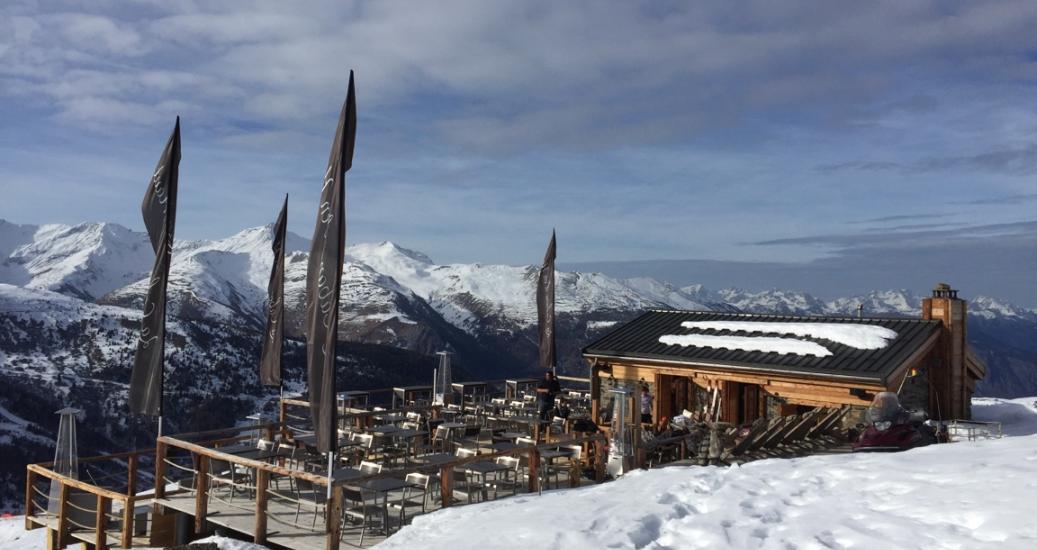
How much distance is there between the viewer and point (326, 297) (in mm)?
8680

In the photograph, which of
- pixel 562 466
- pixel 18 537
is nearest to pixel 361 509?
pixel 562 466

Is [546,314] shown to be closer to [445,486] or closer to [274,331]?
[274,331]

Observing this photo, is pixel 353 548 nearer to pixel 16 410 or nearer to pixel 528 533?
pixel 528 533

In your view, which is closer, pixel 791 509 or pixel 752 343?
pixel 791 509

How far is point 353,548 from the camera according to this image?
863cm

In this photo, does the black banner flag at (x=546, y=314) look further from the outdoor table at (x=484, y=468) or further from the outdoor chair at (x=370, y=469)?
the outdoor chair at (x=370, y=469)

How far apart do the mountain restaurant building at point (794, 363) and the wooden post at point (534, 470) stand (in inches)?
153

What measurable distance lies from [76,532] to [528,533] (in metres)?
8.33

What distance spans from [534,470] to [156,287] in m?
6.47

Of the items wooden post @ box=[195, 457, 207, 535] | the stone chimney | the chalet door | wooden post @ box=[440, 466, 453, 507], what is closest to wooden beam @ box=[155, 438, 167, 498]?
wooden post @ box=[195, 457, 207, 535]

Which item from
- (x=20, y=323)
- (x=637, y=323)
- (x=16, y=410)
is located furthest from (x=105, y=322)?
(x=637, y=323)

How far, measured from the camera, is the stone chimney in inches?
603

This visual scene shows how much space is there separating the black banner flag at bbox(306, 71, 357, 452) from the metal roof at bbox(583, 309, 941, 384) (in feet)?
31.5

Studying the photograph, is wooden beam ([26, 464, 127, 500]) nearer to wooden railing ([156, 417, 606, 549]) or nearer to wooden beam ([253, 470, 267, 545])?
wooden railing ([156, 417, 606, 549])
